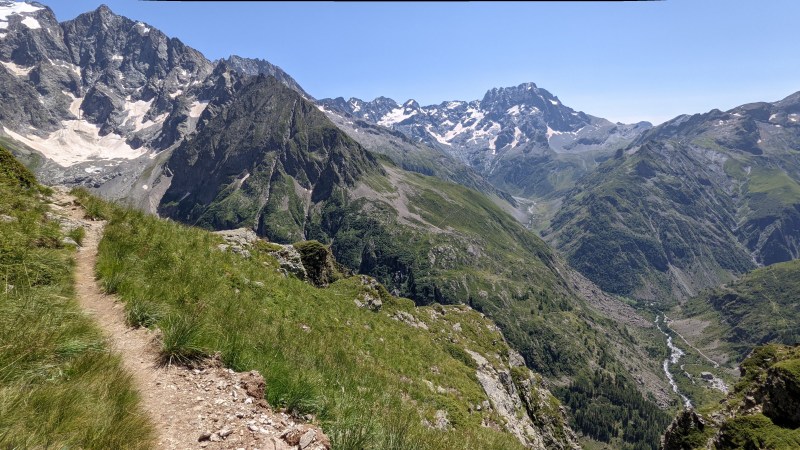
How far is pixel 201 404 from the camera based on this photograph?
26.2 ft

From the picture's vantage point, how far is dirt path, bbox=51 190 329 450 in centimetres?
717

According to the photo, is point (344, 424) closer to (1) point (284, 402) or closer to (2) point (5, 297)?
(1) point (284, 402)

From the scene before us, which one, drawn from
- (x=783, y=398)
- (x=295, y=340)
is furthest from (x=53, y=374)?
(x=783, y=398)

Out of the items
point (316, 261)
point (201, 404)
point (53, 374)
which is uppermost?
point (53, 374)

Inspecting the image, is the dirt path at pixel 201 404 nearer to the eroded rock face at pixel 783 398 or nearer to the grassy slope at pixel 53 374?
the grassy slope at pixel 53 374

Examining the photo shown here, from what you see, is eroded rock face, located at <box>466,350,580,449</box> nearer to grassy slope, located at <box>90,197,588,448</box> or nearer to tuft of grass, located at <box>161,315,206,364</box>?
grassy slope, located at <box>90,197,588,448</box>

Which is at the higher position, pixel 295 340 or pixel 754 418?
pixel 295 340

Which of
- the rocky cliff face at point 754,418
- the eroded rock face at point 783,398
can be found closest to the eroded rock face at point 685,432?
the rocky cliff face at point 754,418

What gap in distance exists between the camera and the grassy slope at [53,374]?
220 inches

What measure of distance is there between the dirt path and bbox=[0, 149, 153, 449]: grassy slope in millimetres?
593

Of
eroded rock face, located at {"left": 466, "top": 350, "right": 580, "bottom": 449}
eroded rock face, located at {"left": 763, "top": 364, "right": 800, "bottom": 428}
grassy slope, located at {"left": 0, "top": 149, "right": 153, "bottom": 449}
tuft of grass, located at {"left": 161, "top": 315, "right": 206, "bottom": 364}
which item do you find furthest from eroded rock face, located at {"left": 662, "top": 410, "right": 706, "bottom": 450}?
grassy slope, located at {"left": 0, "top": 149, "right": 153, "bottom": 449}

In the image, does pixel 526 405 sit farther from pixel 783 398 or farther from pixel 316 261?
pixel 316 261

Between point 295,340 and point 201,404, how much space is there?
7.88 metres

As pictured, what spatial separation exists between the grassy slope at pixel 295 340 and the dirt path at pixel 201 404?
49 cm
